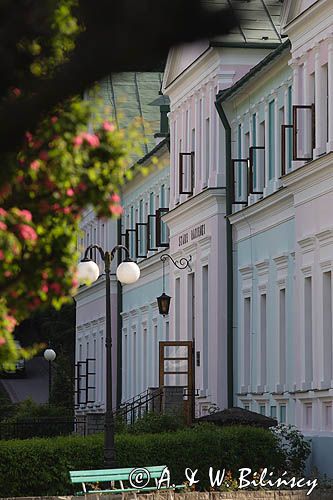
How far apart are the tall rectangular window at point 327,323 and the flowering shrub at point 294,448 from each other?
134 centimetres

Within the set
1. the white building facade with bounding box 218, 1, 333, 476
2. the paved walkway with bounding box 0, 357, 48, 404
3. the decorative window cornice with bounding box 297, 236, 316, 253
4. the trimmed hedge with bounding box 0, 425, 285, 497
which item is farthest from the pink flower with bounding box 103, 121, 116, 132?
the paved walkway with bounding box 0, 357, 48, 404

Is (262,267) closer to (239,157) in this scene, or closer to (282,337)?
(282,337)

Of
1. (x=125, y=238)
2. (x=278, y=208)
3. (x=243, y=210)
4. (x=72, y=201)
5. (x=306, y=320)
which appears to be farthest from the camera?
(x=125, y=238)

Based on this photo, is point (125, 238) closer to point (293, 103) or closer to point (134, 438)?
point (293, 103)

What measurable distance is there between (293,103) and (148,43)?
2768cm

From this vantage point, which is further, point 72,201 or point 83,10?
point 72,201

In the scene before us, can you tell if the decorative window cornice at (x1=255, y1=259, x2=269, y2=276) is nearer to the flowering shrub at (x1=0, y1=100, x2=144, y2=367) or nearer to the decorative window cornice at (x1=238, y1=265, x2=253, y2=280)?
the decorative window cornice at (x1=238, y1=265, x2=253, y2=280)

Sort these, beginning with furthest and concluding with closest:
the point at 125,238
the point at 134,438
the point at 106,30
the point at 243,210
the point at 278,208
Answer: the point at 125,238 → the point at 243,210 → the point at 278,208 → the point at 134,438 → the point at 106,30

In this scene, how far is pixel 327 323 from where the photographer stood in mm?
30031

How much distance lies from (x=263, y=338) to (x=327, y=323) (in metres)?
6.09

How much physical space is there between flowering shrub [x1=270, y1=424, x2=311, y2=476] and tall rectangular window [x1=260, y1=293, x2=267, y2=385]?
16.4ft

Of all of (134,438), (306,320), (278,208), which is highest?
(278,208)

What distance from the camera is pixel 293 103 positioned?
107ft

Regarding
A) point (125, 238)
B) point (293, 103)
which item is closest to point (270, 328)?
point (293, 103)
